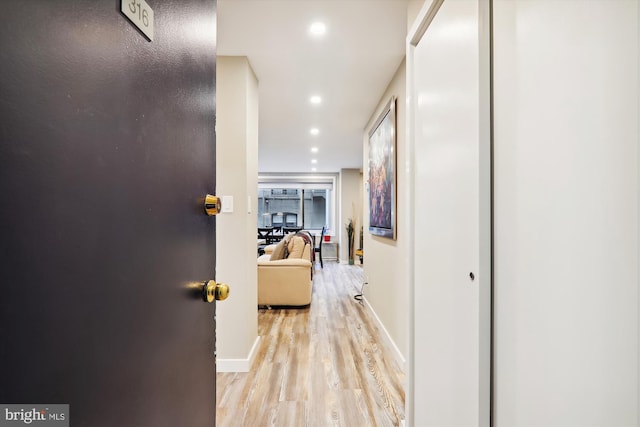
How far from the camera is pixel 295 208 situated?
9406mm

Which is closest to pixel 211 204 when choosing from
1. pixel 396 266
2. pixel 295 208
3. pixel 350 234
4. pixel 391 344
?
pixel 396 266

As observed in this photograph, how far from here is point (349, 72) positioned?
260 cm

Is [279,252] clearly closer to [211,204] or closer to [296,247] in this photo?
[296,247]

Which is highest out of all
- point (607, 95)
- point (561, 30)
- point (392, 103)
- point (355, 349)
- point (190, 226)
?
point (392, 103)

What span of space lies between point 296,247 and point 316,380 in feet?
7.96

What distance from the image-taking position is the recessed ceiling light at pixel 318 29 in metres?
1.95

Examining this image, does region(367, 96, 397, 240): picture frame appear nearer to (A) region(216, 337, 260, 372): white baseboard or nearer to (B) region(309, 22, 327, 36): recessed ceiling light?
(B) region(309, 22, 327, 36): recessed ceiling light

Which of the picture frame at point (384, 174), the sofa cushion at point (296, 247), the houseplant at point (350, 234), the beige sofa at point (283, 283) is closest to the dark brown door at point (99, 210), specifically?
the picture frame at point (384, 174)

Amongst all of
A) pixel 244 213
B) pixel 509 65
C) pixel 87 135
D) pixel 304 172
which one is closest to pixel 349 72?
pixel 244 213

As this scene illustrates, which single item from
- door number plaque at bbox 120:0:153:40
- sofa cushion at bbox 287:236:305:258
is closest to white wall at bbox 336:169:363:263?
sofa cushion at bbox 287:236:305:258

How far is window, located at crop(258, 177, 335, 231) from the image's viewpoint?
9.27 meters

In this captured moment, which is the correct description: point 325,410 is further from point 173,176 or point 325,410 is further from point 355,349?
point 173,176

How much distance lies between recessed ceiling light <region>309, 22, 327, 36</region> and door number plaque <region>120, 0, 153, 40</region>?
5.17 feet

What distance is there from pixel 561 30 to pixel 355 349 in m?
2.53
